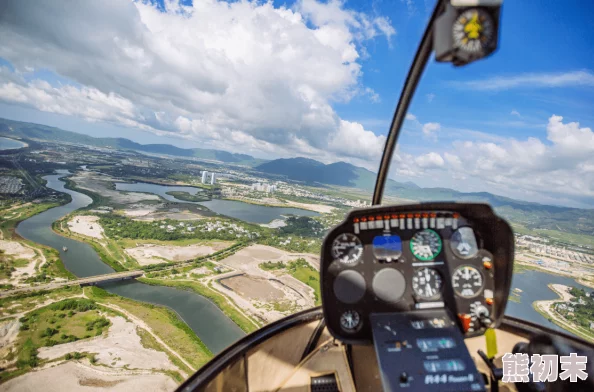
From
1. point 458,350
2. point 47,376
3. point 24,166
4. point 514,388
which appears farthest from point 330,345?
point 24,166

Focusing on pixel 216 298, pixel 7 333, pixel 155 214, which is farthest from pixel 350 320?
pixel 155 214

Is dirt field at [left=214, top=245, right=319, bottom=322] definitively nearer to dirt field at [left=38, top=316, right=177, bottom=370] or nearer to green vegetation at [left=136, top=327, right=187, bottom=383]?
green vegetation at [left=136, top=327, right=187, bottom=383]

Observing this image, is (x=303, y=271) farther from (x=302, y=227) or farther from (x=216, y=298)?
(x=302, y=227)

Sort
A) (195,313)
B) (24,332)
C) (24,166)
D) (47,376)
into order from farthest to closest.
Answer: (24,166), (195,313), (24,332), (47,376)

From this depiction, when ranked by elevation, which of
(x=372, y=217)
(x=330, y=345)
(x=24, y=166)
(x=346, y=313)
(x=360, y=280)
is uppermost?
(x=372, y=217)

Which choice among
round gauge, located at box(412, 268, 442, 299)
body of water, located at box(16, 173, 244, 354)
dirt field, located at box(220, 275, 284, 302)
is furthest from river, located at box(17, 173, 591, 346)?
round gauge, located at box(412, 268, 442, 299)

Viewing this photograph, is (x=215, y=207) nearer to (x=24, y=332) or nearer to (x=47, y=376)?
(x=24, y=332)
